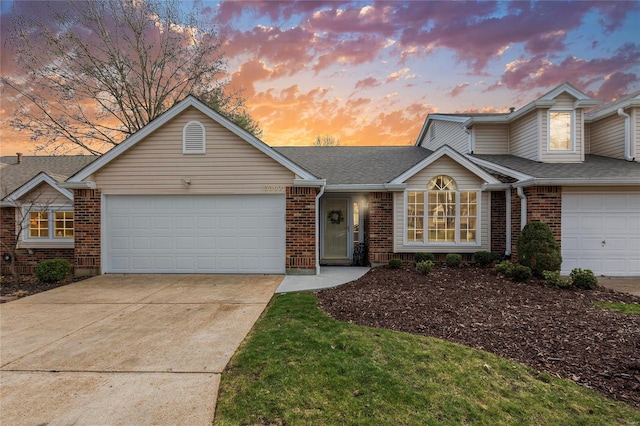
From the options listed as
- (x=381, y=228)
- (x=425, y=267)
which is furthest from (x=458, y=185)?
(x=425, y=267)

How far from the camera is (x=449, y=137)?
1384 cm

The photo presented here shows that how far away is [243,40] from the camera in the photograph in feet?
44.5

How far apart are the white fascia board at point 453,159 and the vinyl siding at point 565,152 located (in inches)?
103

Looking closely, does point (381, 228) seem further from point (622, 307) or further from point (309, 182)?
point (622, 307)

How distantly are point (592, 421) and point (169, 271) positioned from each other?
9.59 m

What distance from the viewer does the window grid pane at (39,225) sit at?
9.87 metres

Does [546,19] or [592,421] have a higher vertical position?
[546,19]

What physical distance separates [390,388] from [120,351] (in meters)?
3.62

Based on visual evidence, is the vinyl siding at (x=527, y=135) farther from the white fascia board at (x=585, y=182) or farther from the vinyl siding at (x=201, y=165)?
the vinyl siding at (x=201, y=165)

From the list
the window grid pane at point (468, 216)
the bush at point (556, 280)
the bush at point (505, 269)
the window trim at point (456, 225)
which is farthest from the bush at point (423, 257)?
the bush at point (556, 280)

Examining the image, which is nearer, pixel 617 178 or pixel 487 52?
pixel 617 178

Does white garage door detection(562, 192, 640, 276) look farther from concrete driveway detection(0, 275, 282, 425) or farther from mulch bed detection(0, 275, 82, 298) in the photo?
mulch bed detection(0, 275, 82, 298)

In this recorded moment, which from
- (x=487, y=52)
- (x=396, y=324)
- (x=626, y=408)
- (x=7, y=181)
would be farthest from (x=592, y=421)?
(x=7, y=181)

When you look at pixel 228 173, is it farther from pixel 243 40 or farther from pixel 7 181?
pixel 7 181
